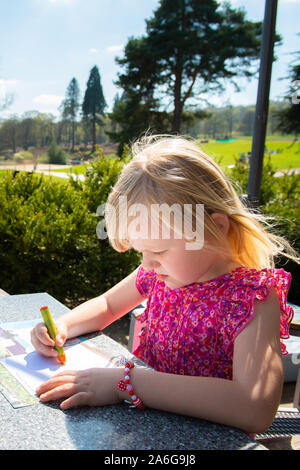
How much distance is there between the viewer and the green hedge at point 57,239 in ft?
10.7

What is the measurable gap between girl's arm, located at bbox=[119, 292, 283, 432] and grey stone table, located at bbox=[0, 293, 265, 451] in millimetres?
26

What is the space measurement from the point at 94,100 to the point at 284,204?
22.4 meters

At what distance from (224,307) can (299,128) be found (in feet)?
35.0

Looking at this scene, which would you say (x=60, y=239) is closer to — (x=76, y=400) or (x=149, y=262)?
(x=149, y=262)

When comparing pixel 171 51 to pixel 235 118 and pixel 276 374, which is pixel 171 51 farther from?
pixel 276 374

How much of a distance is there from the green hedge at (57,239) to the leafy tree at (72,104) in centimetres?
1265

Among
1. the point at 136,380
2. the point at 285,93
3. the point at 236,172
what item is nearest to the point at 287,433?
the point at 136,380

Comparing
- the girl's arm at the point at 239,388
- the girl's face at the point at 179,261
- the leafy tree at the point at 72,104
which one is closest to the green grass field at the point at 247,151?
the girl's face at the point at 179,261

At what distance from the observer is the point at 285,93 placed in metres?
8.97

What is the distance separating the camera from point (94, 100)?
2544 centimetres

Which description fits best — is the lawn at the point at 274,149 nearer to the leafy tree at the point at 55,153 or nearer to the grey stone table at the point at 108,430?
→ the leafy tree at the point at 55,153

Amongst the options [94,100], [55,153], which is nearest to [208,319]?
[55,153]

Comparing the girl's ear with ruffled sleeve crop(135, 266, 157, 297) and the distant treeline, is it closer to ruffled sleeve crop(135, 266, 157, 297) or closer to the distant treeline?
ruffled sleeve crop(135, 266, 157, 297)

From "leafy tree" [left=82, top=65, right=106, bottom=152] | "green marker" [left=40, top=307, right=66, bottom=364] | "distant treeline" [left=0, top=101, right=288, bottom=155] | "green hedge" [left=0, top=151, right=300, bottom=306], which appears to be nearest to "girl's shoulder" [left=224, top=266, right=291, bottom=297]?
"green marker" [left=40, top=307, right=66, bottom=364]
